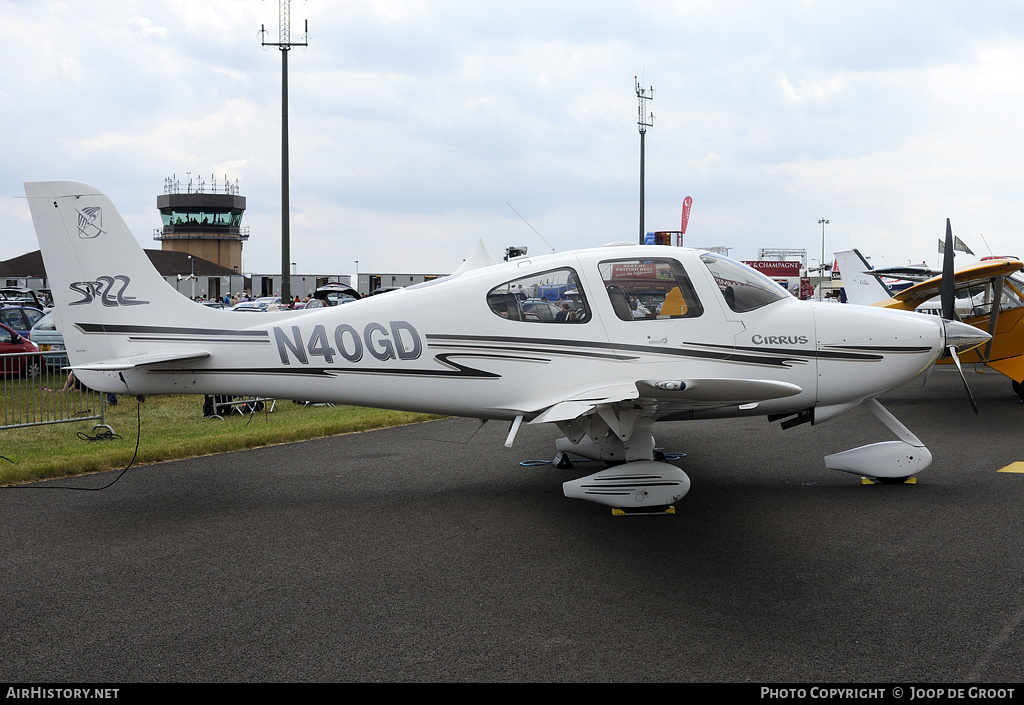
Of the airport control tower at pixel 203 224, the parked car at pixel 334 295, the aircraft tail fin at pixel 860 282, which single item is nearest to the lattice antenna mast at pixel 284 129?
the parked car at pixel 334 295

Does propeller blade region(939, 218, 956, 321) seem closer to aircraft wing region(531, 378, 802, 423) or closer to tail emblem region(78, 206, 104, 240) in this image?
aircraft wing region(531, 378, 802, 423)

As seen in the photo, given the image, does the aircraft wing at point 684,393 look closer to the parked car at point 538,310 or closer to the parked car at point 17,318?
the parked car at point 538,310

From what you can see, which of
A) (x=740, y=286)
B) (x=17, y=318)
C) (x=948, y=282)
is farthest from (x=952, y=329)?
(x=17, y=318)

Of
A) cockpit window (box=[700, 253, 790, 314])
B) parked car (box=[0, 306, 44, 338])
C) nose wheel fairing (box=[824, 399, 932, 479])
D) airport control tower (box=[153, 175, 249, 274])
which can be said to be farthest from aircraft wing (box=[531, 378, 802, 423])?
airport control tower (box=[153, 175, 249, 274])

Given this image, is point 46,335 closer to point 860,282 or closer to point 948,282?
point 948,282

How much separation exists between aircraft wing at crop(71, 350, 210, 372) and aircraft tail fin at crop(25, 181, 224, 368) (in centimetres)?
8

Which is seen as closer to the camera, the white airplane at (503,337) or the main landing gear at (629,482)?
the main landing gear at (629,482)

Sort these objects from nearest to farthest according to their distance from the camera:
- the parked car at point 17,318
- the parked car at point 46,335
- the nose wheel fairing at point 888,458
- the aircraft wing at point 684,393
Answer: the aircraft wing at point 684,393 < the nose wheel fairing at point 888,458 < the parked car at point 46,335 < the parked car at point 17,318

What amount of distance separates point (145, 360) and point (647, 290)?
460 cm

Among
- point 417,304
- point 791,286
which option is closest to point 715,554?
point 417,304

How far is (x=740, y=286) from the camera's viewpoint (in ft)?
24.3

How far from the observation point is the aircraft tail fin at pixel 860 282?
18812 millimetres

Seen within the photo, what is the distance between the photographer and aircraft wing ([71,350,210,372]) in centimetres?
713

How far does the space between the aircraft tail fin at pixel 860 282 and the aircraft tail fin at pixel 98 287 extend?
15982 mm
